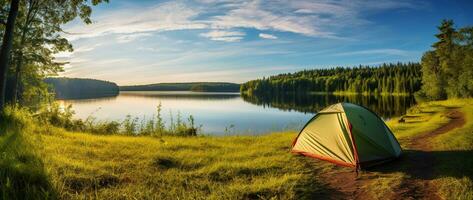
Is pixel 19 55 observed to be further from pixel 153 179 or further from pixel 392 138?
pixel 392 138

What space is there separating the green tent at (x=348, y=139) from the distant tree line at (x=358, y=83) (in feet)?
317

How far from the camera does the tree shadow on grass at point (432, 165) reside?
7.80 meters

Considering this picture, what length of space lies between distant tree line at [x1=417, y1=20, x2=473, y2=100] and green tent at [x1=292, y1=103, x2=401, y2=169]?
125 ft

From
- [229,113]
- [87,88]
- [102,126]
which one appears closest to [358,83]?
[229,113]

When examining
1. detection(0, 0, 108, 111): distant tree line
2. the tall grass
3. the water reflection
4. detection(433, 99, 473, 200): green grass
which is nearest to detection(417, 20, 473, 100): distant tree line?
the water reflection

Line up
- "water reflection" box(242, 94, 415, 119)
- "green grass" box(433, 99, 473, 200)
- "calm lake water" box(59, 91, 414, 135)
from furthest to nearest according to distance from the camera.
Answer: "water reflection" box(242, 94, 415, 119)
"calm lake water" box(59, 91, 414, 135)
"green grass" box(433, 99, 473, 200)

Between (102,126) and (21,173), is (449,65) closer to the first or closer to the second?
(102,126)

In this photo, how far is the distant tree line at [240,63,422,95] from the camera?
96.5 m

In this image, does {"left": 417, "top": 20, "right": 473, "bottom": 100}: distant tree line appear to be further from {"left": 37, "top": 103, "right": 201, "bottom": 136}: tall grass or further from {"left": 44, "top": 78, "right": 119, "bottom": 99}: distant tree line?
{"left": 44, "top": 78, "right": 119, "bottom": 99}: distant tree line

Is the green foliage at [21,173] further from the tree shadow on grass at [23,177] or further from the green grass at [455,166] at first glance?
the green grass at [455,166]

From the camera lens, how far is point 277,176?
25.1ft

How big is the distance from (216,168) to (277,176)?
163 centimetres

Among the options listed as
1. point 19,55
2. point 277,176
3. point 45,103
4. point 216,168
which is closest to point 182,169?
point 216,168

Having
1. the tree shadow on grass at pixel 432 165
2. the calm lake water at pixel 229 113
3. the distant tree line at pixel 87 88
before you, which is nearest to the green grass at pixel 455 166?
the tree shadow on grass at pixel 432 165
